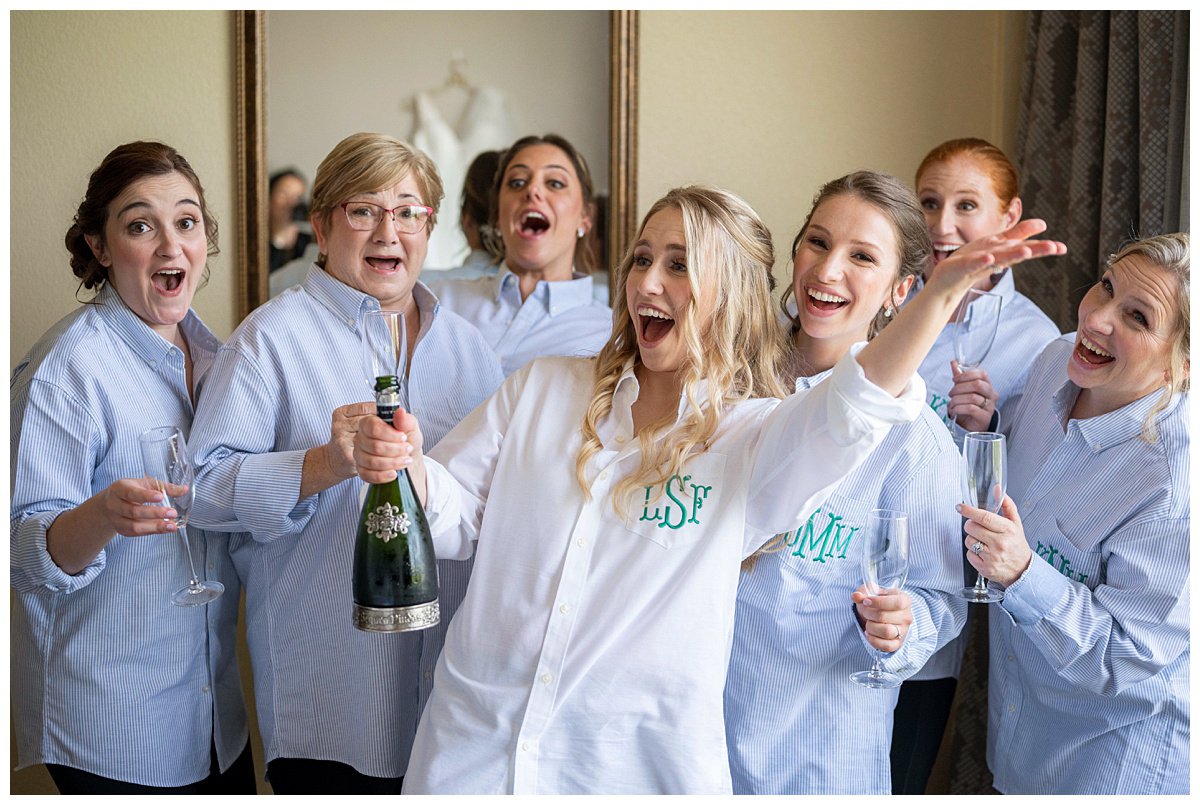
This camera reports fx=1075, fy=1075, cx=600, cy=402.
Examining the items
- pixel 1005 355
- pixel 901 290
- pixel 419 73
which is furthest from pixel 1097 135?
pixel 419 73

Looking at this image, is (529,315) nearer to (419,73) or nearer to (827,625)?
(419,73)

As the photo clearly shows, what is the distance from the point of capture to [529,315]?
9.37ft

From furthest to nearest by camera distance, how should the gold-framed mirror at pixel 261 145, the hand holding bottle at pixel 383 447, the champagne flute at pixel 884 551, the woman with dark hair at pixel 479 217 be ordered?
the woman with dark hair at pixel 479 217 < the gold-framed mirror at pixel 261 145 < the champagne flute at pixel 884 551 < the hand holding bottle at pixel 383 447

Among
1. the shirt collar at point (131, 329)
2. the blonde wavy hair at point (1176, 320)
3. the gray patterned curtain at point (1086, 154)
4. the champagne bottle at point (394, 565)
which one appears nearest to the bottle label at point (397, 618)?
the champagne bottle at point (394, 565)

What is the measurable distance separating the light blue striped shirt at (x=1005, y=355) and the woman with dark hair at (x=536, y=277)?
0.84 m

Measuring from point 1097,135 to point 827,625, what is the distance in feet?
5.84

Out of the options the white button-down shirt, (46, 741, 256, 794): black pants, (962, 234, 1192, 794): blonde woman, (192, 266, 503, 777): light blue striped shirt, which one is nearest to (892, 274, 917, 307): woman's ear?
(962, 234, 1192, 794): blonde woman

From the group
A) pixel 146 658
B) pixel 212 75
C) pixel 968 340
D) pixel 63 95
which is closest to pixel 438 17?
pixel 212 75

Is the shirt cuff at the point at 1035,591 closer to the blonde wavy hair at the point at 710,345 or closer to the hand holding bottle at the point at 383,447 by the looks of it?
the blonde wavy hair at the point at 710,345

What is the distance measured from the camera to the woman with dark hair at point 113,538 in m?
1.95

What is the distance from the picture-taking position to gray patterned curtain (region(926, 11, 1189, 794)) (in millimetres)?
2670

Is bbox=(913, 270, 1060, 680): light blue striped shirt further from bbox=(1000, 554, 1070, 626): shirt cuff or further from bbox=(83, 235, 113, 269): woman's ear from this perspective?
bbox=(83, 235, 113, 269): woman's ear

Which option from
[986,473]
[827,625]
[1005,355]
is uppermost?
[1005,355]

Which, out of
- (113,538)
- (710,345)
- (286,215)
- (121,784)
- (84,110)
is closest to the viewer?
(710,345)
